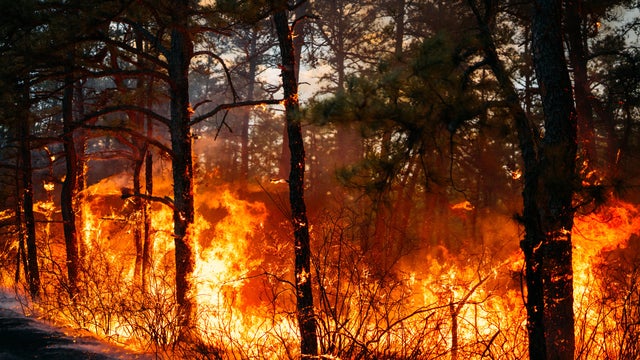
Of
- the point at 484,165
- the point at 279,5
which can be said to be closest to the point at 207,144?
the point at 484,165

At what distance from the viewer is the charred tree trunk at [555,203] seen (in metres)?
7.74

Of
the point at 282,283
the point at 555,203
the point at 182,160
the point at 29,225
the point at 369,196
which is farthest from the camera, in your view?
the point at 282,283

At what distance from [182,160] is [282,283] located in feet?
24.5

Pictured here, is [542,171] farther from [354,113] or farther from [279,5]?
[279,5]

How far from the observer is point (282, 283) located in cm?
1703

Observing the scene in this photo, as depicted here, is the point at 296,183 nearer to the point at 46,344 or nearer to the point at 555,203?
the point at 555,203

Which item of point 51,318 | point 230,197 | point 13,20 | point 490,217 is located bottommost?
point 51,318

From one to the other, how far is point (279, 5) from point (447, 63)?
11.6 feet

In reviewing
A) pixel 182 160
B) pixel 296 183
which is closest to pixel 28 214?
pixel 182 160

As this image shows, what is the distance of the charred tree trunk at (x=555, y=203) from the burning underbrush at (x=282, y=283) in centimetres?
43

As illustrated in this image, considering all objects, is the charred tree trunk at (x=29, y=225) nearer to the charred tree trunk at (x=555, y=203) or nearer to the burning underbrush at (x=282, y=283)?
the burning underbrush at (x=282, y=283)

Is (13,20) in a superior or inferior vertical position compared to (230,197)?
superior

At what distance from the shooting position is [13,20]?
32.0ft

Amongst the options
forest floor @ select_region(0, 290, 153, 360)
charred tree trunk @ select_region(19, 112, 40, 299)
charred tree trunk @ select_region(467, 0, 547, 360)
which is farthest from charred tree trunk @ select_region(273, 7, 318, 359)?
charred tree trunk @ select_region(19, 112, 40, 299)
